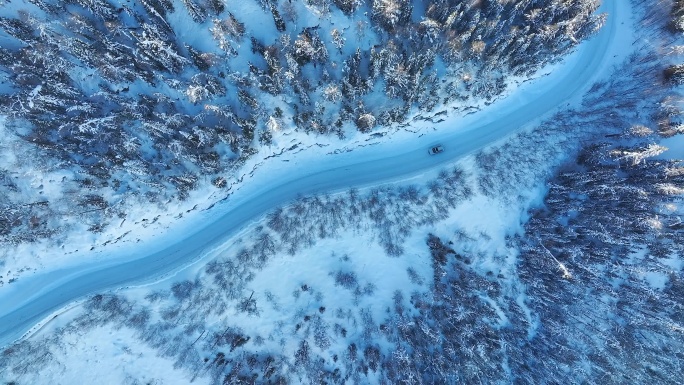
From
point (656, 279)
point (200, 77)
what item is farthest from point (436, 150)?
point (656, 279)

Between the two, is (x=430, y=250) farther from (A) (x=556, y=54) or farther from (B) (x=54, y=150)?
(B) (x=54, y=150)

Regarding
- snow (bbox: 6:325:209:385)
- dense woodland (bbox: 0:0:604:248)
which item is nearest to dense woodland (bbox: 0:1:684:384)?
snow (bbox: 6:325:209:385)

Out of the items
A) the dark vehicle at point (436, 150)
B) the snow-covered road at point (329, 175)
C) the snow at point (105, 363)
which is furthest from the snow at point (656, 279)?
the snow at point (105, 363)

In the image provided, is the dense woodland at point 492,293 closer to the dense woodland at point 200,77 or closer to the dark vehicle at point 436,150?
the dark vehicle at point 436,150

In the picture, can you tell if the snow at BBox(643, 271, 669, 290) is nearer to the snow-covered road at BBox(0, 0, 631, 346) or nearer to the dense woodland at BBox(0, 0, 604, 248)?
the snow-covered road at BBox(0, 0, 631, 346)

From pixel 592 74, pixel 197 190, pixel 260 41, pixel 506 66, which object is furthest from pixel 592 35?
pixel 197 190

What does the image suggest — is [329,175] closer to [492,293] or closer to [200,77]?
[200,77]

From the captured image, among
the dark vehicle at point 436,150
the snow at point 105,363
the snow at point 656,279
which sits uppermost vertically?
the dark vehicle at point 436,150
